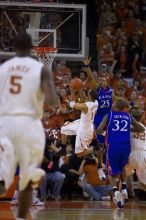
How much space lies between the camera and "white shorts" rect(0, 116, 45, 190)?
6254mm

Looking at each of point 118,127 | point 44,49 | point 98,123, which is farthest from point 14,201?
point 44,49

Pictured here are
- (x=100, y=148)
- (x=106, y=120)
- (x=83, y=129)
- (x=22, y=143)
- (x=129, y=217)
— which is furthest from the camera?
(x=100, y=148)

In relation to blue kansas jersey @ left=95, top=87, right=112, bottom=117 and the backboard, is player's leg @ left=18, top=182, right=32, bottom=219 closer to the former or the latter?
blue kansas jersey @ left=95, top=87, right=112, bottom=117

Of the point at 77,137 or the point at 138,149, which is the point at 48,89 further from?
the point at 77,137

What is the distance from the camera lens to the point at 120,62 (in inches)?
780

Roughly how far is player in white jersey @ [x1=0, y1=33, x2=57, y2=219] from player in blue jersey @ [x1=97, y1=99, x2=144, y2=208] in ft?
17.4

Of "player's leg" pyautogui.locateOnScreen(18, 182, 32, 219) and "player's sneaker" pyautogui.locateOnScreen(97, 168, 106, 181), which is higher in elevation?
"player's leg" pyautogui.locateOnScreen(18, 182, 32, 219)

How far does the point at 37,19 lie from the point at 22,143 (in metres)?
10.7

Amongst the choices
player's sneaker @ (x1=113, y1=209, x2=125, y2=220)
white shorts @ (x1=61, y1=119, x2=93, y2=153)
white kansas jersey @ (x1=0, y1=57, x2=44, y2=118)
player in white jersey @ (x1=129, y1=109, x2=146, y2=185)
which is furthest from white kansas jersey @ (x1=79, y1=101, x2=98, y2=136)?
white kansas jersey @ (x1=0, y1=57, x2=44, y2=118)

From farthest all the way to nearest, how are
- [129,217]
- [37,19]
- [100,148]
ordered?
[37,19] → [100,148] → [129,217]

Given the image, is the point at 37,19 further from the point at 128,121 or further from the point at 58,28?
the point at 128,121

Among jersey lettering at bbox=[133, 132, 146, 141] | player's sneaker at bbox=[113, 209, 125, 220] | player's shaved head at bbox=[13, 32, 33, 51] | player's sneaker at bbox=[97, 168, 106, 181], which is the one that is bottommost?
player's sneaker at bbox=[113, 209, 125, 220]

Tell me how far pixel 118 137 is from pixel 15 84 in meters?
5.64

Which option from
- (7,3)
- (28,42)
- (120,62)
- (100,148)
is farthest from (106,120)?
(120,62)
